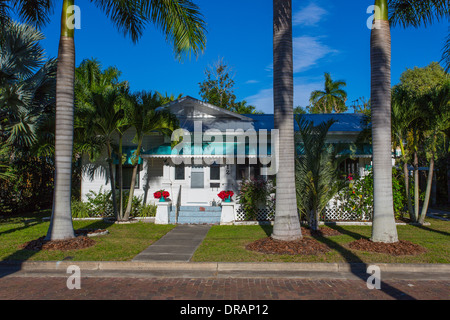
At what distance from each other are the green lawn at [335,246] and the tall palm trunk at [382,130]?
0.94 metres

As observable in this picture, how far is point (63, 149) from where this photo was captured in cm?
905

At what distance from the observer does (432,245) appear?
29.6 feet

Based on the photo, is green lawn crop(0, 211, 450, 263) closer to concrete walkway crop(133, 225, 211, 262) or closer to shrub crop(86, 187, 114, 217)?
concrete walkway crop(133, 225, 211, 262)

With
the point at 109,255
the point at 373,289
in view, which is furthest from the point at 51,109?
the point at 373,289

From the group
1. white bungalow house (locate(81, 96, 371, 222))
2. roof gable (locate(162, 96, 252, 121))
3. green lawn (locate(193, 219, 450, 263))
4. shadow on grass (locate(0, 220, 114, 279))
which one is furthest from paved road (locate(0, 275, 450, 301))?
roof gable (locate(162, 96, 252, 121))

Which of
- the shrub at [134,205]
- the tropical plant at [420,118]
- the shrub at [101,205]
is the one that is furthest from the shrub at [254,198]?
the shrub at [101,205]

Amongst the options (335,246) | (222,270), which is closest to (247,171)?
(335,246)

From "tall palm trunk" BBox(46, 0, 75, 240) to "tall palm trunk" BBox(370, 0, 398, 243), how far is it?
26.1 ft

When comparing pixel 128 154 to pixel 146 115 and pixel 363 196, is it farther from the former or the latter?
pixel 363 196

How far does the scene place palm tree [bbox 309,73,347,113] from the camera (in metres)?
37.7

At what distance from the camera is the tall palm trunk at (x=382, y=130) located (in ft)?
28.2

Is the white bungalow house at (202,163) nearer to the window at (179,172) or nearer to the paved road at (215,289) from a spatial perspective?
the window at (179,172)

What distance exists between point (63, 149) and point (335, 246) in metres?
7.54

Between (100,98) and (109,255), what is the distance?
6591 mm
